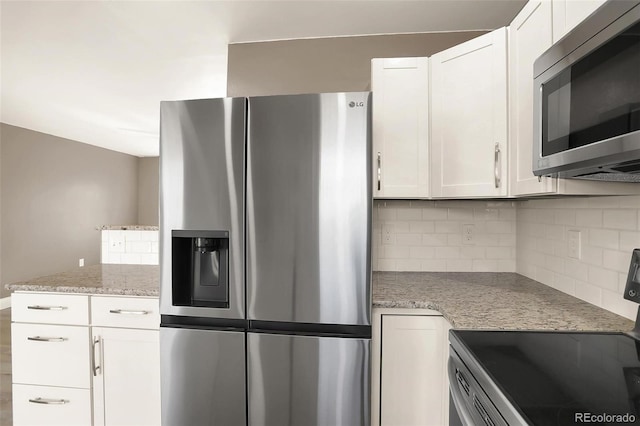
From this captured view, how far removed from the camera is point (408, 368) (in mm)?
1578

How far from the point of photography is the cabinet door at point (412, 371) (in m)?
1.56

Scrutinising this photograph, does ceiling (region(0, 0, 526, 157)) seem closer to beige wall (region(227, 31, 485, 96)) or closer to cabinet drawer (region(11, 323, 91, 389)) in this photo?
beige wall (region(227, 31, 485, 96))

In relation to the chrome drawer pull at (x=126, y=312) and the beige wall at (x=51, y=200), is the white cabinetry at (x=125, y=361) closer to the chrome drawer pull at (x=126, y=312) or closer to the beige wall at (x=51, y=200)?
the chrome drawer pull at (x=126, y=312)

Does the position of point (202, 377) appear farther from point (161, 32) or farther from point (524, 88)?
point (161, 32)

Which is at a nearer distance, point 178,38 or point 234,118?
point 234,118

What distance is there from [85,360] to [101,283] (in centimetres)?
38

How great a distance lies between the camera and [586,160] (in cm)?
91

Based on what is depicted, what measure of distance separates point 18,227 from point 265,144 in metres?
5.21

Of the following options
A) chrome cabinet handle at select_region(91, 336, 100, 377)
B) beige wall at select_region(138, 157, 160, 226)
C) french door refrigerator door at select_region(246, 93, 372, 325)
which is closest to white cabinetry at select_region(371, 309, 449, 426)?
french door refrigerator door at select_region(246, 93, 372, 325)

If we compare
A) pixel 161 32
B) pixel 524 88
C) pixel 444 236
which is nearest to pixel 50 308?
pixel 161 32

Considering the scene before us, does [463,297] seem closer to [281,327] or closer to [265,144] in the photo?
[281,327]

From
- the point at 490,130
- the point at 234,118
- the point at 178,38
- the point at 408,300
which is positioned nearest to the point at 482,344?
the point at 408,300

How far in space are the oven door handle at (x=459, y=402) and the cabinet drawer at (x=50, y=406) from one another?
177cm

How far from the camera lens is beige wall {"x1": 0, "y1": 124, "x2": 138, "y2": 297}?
4.90m
